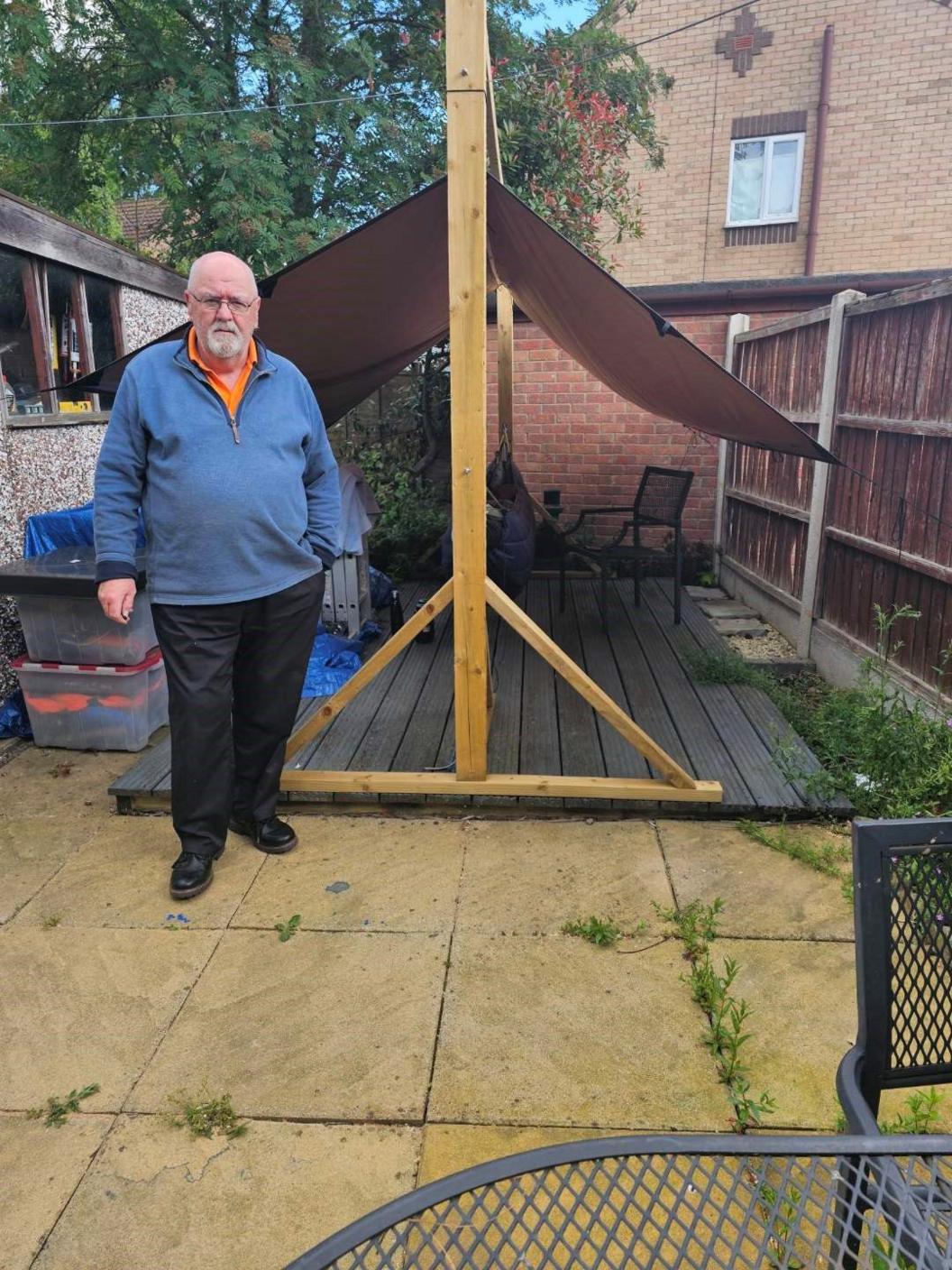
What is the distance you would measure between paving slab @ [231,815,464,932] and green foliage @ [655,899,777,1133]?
0.72 meters

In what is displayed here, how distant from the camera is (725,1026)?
6.98 feet

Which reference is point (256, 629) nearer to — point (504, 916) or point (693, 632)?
point (504, 916)

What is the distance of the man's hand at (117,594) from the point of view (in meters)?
2.61

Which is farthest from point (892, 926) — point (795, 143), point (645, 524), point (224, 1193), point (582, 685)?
point (795, 143)

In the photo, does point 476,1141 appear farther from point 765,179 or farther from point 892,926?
point 765,179

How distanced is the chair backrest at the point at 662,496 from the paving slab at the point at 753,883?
10.1 feet

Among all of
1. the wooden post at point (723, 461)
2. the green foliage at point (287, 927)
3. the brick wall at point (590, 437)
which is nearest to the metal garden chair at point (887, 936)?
the green foliage at point (287, 927)

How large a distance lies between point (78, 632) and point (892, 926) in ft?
11.7

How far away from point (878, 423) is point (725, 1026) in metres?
3.05

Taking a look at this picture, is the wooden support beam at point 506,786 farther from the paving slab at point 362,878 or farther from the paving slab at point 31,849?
the paving slab at point 31,849

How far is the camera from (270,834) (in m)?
3.04

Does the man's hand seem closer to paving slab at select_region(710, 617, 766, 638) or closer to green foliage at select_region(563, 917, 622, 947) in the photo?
green foliage at select_region(563, 917, 622, 947)

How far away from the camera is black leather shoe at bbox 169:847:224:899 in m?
2.73

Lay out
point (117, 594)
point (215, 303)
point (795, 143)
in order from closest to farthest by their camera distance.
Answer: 1. point (215, 303)
2. point (117, 594)
3. point (795, 143)
